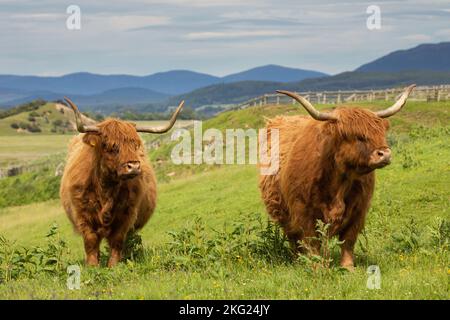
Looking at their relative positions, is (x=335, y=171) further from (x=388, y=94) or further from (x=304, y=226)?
(x=388, y=94)

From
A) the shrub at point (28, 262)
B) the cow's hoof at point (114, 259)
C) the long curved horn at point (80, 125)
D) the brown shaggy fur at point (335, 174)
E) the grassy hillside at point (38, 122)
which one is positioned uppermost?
the long curved horn at point (80, 125)

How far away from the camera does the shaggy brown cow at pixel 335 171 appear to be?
28.1 feet

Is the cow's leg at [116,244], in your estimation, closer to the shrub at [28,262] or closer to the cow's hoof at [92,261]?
the cow's hoof at [92,261]

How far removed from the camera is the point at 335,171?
895 cm

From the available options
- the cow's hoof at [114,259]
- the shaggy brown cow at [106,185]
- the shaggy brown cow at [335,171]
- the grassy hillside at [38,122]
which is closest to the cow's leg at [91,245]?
the shaggy brown cow at [106,185]

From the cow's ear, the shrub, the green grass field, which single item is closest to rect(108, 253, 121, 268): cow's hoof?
the green grass field

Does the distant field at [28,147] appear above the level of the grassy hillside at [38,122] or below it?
below

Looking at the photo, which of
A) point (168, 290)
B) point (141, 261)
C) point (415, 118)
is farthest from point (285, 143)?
point (415, 118)

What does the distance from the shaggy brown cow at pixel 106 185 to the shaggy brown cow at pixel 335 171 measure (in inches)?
80.9

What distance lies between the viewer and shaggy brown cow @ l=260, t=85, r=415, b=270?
857cm

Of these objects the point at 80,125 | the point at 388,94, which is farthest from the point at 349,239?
the point at 388,94

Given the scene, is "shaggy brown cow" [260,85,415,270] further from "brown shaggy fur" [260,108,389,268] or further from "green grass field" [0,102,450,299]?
"green grass field" [0,102,450,299]

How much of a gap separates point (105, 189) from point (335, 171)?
3.40m

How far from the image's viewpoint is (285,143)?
10602mm
